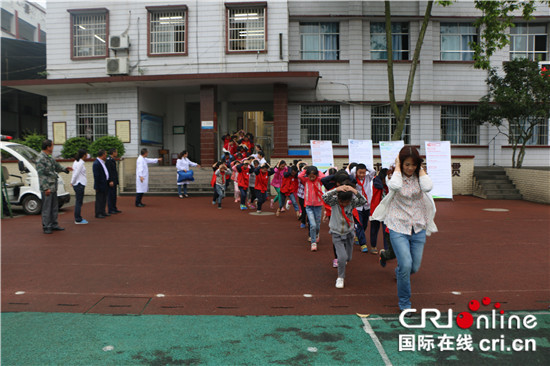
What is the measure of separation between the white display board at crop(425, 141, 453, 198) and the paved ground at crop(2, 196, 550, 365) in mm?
1506

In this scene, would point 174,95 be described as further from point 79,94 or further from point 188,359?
point 188,359

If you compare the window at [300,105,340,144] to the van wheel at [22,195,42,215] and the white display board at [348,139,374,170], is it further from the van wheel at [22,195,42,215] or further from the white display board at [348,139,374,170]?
the van wheel at [22,195,42,215]

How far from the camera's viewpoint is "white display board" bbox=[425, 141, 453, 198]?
1112 cm

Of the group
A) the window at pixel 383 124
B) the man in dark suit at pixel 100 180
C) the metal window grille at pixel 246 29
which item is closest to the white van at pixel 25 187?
the man in dark suit at pixel 100 180

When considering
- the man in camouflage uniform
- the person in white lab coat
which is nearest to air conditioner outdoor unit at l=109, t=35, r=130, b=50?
the person in white lab coat

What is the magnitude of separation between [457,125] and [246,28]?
10.8m

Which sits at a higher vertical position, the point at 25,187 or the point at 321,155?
the point at 321,155

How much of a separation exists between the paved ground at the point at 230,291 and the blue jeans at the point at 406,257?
253 millimetres

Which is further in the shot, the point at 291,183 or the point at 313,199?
the point at 291,183

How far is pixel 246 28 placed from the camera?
18828 millimetres

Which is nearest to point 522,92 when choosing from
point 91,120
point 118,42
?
point 118,42

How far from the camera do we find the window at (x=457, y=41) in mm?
19706

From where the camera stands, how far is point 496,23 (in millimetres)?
14820

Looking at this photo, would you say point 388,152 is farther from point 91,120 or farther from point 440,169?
point 91,120
